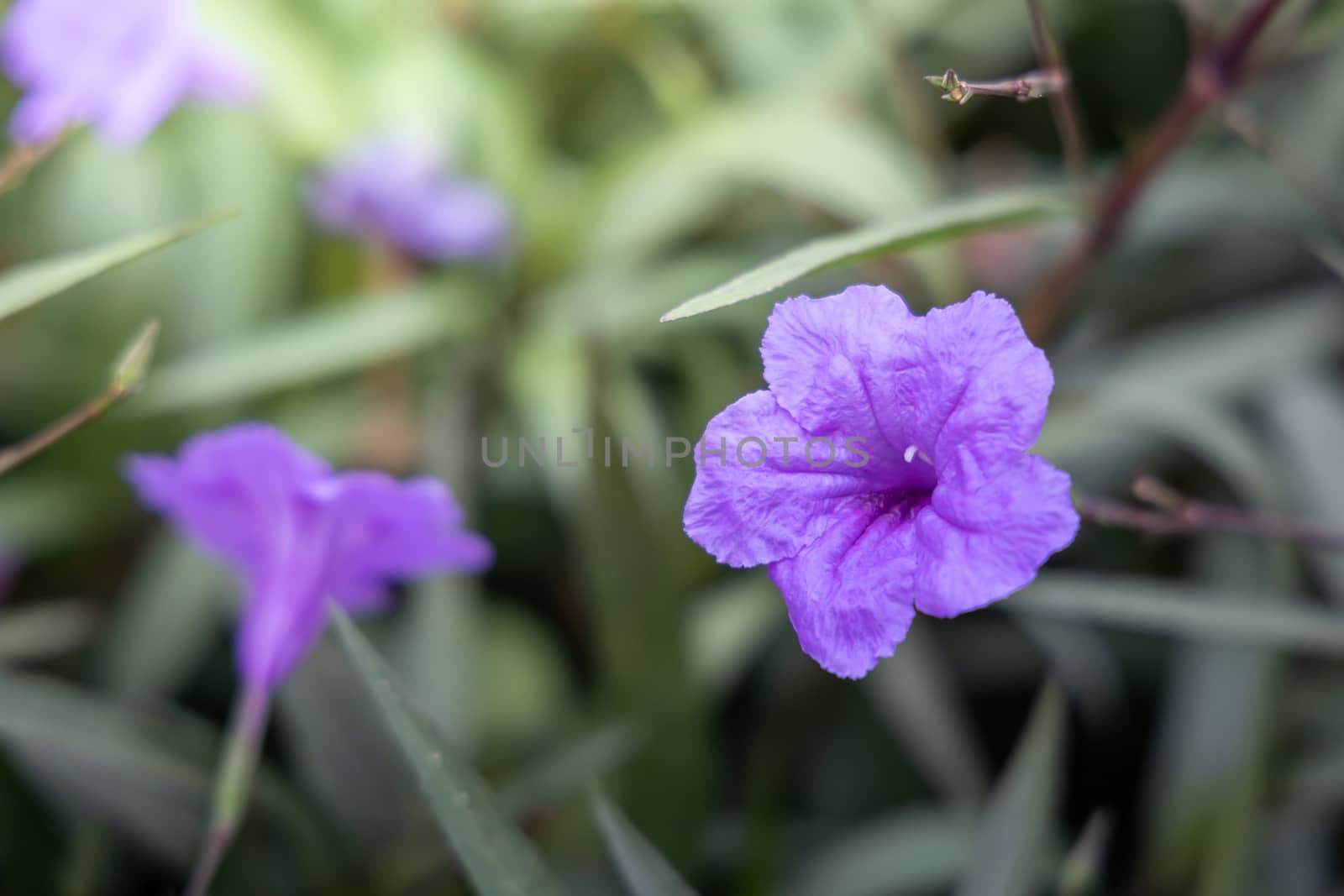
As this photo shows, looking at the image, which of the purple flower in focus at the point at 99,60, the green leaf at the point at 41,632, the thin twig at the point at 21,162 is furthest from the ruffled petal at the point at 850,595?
the green leaf at the point at 41,632

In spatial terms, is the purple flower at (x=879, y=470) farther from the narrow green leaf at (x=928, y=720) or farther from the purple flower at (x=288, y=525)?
the narrow green leaf at (x=928, y=720)

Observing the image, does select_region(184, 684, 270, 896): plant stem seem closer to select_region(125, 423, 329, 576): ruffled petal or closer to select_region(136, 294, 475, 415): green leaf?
select_region(125, 423, 329, 576): ruffled petal

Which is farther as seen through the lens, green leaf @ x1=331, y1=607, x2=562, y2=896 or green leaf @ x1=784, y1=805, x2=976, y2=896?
green leaf @ x1=784, y1=805, x2=976, y2=896

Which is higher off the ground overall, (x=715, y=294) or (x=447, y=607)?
(x=715, y=294)

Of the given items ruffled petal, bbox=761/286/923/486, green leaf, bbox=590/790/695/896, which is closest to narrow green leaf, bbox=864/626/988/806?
green leaf, bbox=590/790/695/896

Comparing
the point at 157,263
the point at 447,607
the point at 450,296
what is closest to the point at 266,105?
the point at 157,263

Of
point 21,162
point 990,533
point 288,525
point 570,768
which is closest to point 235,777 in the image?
point 288,525

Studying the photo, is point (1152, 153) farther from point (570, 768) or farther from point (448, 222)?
point (448, 222)

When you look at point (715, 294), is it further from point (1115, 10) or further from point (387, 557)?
point (1115, 10)
